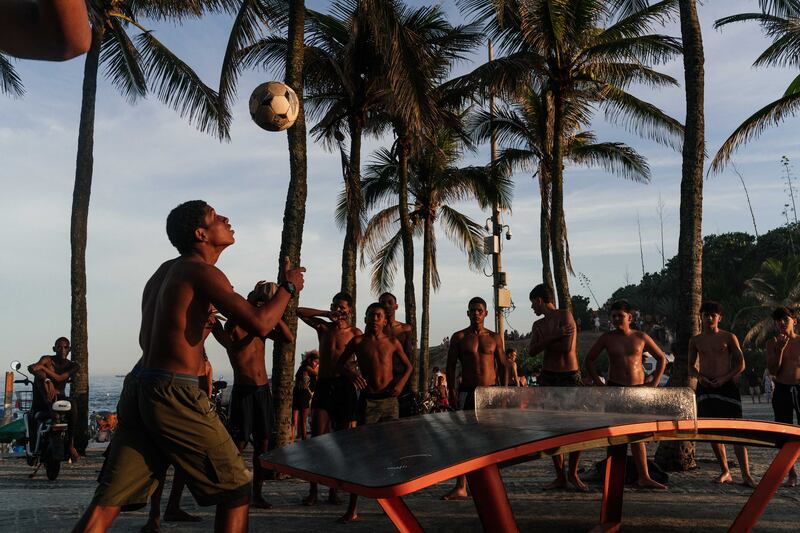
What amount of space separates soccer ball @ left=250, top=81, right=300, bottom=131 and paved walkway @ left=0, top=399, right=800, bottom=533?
170 inches

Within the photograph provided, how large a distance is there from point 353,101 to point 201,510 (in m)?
14.0

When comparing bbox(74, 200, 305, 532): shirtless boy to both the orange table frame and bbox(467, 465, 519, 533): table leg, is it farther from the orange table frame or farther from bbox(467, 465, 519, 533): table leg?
bbox(467, 465, 519, 533): table leg

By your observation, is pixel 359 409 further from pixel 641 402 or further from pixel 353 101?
pixel 353 101

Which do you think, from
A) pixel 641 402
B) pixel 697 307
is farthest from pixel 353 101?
pixel 641 402

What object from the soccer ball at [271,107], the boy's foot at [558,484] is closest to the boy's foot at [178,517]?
the boy's foot at [558,484]

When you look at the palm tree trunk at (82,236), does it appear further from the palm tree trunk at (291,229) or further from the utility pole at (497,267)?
the utility pole at (497,267)

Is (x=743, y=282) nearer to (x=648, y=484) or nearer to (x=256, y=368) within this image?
(x=648, y=484)

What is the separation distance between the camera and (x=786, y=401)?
9.35 meters

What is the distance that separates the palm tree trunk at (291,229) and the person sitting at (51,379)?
316 cm

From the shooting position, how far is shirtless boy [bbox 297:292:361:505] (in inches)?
325

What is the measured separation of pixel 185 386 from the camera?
3848mm

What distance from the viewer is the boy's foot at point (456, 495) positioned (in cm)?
795

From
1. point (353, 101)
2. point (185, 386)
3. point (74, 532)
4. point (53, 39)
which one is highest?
point (353, 101)

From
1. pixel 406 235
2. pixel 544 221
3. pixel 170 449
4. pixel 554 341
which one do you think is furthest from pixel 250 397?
pixel 544 221
